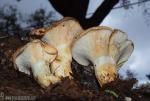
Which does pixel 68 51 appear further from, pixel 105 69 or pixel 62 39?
pixel 105 69

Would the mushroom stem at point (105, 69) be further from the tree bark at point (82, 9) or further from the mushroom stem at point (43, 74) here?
the tree bark at point (82, 9)

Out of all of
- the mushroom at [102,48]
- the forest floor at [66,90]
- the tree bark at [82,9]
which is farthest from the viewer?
the tree bark at [82,9]

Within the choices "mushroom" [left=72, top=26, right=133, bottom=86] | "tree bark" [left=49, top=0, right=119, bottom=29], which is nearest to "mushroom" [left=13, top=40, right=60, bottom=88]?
"mushroom" [left=72, top=26, right=133, bottom=86]

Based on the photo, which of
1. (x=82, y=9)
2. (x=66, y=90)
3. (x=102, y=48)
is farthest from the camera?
(x=82, y=9)

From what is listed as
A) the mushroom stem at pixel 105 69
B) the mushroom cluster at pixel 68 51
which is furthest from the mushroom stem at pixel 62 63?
the mushroom stem at pixel 105 69

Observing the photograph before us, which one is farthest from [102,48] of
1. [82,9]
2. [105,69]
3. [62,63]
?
[82,9]

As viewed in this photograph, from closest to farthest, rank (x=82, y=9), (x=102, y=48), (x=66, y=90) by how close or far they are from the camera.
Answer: (x=66, y=90) < (x=102, y=48) < (x=82, y=9)

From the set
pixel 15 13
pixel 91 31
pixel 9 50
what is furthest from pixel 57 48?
pixel 15 13
